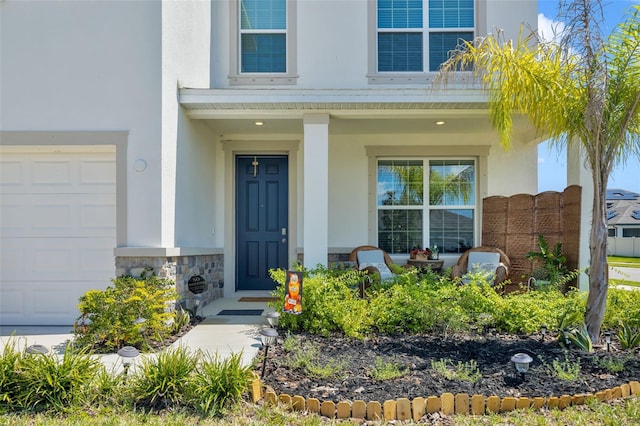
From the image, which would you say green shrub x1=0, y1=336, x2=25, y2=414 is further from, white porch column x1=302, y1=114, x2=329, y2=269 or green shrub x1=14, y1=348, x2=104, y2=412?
white porch column x1=302, y1=114, x2=329, y2=269

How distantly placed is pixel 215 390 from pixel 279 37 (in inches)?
254

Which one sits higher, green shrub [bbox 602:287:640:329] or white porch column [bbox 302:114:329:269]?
white porch column [bbox 302:114:329:269]

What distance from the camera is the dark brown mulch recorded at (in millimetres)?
3344

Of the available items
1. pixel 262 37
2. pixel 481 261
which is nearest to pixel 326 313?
pixel 481 261

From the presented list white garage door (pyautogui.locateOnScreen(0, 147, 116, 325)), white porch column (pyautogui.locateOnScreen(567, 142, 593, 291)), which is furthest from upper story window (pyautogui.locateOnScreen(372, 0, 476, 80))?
white garage door (pyautogui.locateOnScreen(0, 147, 116, 325))

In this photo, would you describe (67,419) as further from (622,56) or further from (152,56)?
(622,56)

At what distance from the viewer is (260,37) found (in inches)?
307

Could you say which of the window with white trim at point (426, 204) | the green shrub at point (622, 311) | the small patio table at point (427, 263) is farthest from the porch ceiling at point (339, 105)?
the green shrub at point (622, 311)

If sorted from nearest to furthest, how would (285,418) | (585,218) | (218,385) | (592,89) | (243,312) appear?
(285,418) → (218,385) → (592,89) → (585,218) → (243,312)

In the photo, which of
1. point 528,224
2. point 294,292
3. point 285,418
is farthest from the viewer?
point 528,224

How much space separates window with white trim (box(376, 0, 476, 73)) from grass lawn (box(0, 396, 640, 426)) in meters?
6.14

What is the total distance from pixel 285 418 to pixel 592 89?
13.8ft

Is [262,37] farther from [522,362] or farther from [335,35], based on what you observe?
[522,362]

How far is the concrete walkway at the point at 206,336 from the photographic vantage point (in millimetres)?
4566
